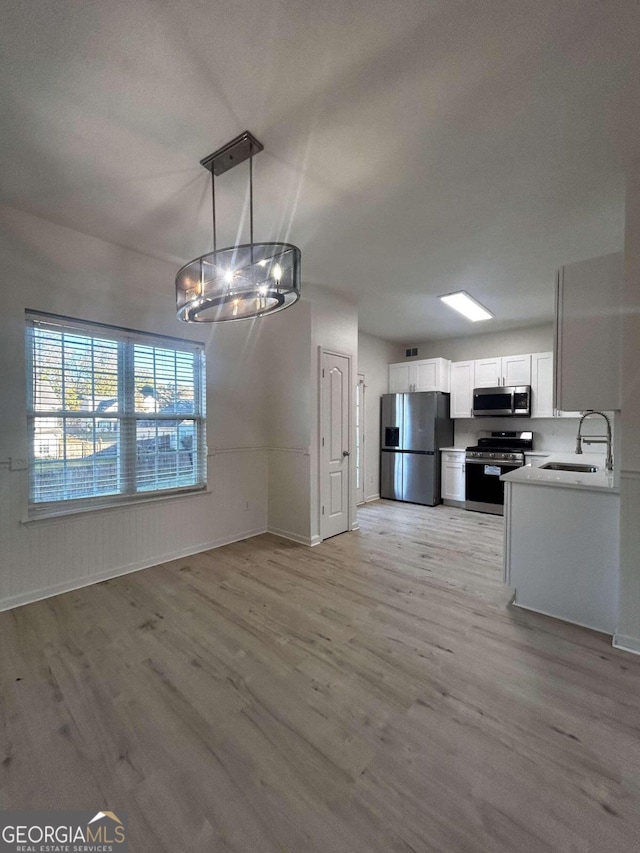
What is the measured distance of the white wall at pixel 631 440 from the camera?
83.1 inches

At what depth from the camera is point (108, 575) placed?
3.08m

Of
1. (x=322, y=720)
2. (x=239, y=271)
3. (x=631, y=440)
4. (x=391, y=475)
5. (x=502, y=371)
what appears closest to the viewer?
(x=322, y=720)

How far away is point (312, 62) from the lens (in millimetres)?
1491

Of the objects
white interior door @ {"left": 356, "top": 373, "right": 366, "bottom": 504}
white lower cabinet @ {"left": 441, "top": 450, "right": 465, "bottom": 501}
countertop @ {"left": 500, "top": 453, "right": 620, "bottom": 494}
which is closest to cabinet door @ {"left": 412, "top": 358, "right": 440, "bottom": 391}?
white interior door @ {"left": 356, "top": 373, "right": 366, "bottom": 504}

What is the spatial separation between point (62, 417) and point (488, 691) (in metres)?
3.37

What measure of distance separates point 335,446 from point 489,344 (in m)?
3.42

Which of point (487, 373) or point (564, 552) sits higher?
point (487, 373)

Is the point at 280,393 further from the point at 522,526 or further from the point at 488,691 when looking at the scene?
the point at 488,691

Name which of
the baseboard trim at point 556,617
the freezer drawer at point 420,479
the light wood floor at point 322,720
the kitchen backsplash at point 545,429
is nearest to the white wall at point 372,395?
the freezer drawer at point 420,479

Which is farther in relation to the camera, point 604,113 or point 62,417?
point 62,417

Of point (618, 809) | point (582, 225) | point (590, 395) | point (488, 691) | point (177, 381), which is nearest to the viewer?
point (618, 809)

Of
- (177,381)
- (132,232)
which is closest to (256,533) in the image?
(177,381)

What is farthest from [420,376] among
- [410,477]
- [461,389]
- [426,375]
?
[410,477]

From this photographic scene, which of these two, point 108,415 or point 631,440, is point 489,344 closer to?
point 631,440
